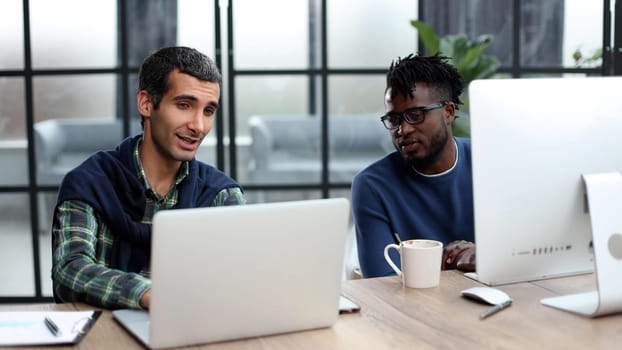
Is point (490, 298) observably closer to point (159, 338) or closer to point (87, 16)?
point (159, 338)

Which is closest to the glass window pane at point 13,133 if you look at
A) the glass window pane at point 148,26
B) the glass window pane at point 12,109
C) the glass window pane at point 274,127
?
the glass window pane at point 12,109

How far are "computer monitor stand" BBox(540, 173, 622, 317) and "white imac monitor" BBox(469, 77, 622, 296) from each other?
0.02m

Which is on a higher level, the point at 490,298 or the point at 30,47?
the point at 30,47

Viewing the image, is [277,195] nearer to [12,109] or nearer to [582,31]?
[12,109]

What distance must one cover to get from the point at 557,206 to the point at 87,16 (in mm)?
2819

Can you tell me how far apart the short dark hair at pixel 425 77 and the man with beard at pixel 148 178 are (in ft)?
1.74

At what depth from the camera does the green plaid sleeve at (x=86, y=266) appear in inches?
64.8

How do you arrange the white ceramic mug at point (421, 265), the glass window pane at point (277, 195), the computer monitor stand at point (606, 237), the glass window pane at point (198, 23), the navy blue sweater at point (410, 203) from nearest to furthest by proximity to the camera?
the computer monitor stand at point (606, 237), the white ceramic mug at point (421, 265), the navy blue sweater at point (410, 203), the glass window pane at point (198, 23), the glass window pane at point (277, 195)

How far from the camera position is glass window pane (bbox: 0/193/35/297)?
4.05 meters

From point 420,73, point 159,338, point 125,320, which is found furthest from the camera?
point 420,73

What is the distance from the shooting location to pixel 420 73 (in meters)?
2.41

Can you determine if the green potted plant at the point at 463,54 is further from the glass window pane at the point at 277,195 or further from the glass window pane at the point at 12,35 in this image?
the glass window pane at the point at 12,35

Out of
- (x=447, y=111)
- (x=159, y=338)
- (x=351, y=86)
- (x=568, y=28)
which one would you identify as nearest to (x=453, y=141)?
(x=447, y=111)

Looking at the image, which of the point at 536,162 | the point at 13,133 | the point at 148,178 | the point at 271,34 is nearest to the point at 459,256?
the point at 536,162
